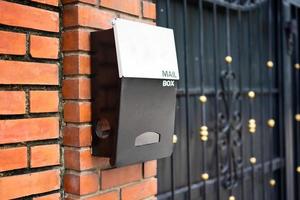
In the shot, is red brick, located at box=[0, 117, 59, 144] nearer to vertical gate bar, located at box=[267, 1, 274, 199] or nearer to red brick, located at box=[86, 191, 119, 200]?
red brick, located at box=[86, 191, 119, 200]

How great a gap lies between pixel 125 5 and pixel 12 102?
65 cm

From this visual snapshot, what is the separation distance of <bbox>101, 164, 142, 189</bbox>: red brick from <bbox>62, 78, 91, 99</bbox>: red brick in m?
0.32

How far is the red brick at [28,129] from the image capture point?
1.35 m

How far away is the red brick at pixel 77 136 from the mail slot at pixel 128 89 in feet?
0.08

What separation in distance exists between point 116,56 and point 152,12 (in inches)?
19.4

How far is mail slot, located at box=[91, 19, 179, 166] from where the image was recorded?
1488mm

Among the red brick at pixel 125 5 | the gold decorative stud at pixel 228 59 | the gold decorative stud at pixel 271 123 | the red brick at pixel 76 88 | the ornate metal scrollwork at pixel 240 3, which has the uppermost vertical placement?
the ornate metal scrollwork at pixel 240 3

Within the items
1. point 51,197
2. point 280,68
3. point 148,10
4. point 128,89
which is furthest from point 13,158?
point 280,68

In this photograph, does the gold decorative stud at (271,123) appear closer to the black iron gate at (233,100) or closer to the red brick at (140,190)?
the black iron gate at (233,100)

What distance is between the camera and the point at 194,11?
2.58 meters

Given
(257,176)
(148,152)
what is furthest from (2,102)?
(257,176)

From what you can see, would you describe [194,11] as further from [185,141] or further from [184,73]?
[185,141]

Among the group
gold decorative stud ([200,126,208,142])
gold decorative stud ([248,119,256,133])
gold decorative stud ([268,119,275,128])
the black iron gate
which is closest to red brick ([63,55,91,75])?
the black iron gate

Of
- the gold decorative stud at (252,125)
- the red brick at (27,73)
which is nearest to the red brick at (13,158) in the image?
the red brick at (27,73)
